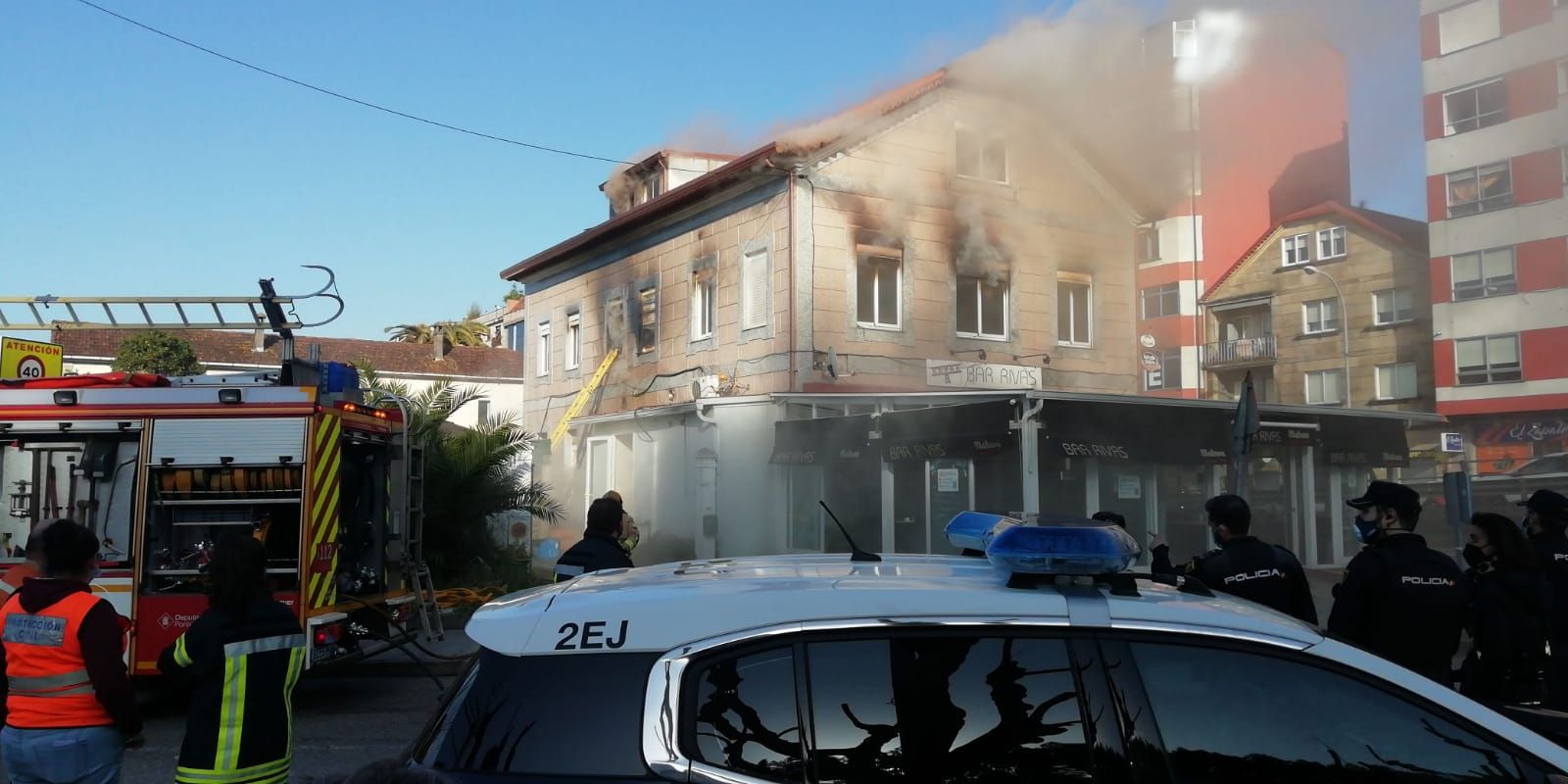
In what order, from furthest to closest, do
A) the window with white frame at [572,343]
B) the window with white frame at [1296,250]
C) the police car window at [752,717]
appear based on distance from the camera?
1. the window with white frame at [1296,250]
2. the window with white frame at [572,343]
3. the police car window at [752,717]

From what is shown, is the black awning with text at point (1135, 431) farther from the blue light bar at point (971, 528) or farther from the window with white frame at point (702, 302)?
the blue light bar at point (971, 528)

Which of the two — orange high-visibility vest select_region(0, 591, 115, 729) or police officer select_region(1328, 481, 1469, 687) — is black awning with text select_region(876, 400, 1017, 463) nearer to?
police officer select_region(1328, 481, 1469, 687)

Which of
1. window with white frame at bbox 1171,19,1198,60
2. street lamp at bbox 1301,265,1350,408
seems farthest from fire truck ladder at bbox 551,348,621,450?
street lamp at bbox 1301,265,1350,408

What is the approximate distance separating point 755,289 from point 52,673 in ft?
54.4

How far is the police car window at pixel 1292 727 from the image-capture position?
2.50 metres

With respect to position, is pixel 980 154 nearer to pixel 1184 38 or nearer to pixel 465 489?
pixel 1184 38

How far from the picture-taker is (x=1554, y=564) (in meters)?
5.45

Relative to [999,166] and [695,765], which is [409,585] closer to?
[695,765]

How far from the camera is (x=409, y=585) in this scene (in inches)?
388

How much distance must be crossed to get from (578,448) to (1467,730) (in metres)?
23.3

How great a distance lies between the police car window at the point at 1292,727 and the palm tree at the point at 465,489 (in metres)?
13.0

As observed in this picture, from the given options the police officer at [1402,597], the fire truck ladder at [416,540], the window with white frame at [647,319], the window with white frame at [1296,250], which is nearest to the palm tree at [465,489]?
the fire truck ladder at [416,540]

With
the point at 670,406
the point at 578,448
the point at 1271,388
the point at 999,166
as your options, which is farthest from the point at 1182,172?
the point at 1271,388

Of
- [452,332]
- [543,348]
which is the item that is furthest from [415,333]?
[543,348]
